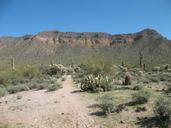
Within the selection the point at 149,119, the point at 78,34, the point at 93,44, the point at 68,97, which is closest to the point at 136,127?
the point at 149,119

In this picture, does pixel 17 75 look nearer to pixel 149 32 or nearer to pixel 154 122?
pixel 154 122

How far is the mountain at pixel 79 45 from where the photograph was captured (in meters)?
85.8

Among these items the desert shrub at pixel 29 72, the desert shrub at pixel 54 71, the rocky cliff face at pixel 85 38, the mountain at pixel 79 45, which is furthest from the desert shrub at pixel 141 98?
the rocky cliff face at pixel 85 38

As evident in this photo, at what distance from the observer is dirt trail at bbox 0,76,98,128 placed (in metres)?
12.6

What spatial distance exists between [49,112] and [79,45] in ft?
313

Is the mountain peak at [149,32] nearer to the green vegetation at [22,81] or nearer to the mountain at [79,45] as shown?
the mountain at [79,45]

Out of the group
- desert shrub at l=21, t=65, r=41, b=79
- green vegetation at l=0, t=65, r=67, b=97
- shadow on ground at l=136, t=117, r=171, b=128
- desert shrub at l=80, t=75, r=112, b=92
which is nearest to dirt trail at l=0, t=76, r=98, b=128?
shadow on ground at l=136, t=117, r=171, b=128

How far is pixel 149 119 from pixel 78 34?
11836 cm

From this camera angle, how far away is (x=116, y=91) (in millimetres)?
19578

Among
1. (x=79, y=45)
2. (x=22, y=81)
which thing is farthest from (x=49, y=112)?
(x=79, y=45)

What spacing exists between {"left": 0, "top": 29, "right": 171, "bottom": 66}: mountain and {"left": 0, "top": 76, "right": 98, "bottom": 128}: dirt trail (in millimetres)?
59813

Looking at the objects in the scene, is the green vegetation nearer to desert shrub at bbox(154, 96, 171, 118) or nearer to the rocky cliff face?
desert shrub at bbox(154, 96, 171, 118)

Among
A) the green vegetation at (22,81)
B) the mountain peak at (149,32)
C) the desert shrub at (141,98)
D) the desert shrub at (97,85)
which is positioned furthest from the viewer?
the mountain peak at (149,32)

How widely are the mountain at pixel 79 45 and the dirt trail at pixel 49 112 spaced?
59.8m
